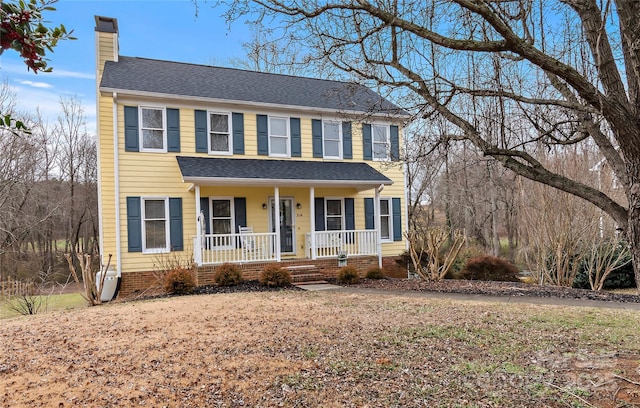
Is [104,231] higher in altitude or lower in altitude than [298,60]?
lower

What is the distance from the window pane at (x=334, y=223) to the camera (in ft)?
51.3

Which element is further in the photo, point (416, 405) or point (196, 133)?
point (196, 133)

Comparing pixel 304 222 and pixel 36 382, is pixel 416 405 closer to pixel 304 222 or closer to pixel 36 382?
pixel 36 382

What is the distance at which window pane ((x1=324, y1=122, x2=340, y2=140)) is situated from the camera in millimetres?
15609

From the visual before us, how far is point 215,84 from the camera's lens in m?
14.9

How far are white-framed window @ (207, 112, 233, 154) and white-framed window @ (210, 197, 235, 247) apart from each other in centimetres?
161

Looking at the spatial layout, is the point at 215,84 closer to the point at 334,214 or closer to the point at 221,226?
the point at 221,226

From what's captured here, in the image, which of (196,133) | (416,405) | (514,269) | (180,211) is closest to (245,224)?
(180,211)

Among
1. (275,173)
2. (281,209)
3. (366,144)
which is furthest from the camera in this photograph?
(366,144)

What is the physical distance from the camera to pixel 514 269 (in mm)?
14117

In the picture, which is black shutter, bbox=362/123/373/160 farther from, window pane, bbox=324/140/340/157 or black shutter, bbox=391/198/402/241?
black shutter, bbox=391/198/402/241

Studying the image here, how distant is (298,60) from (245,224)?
913 centimetres

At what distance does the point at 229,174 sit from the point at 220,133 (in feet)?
6.83

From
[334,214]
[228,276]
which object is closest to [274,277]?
[228,276]
